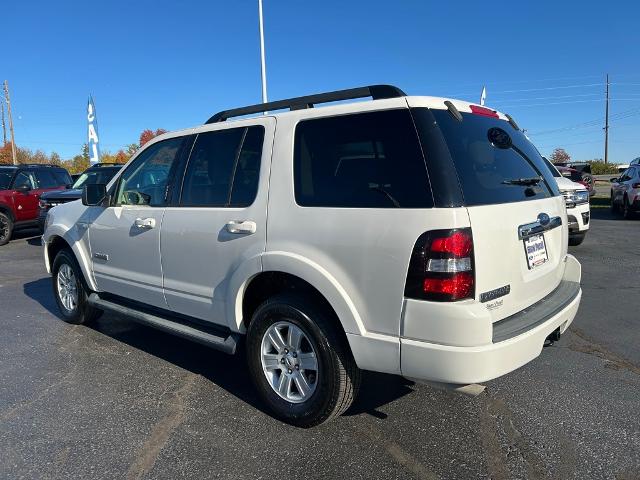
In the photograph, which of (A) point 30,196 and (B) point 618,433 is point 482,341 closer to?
(B) point 618,433

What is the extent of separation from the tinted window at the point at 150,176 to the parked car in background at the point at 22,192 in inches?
376

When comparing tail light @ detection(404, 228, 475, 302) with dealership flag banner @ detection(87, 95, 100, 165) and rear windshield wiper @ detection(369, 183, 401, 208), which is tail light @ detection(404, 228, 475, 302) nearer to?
rear windshield wiper @ detection(369, 183, 401, 208)

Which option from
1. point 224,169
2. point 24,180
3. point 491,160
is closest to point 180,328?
point 224,169

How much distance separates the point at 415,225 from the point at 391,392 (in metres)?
1.59

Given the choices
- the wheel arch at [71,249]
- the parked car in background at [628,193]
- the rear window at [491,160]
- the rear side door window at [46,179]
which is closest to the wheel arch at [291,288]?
the rear window at [491,160]

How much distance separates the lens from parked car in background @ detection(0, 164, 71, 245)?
477 inches

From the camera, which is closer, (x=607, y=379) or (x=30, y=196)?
(x=607, y=379)

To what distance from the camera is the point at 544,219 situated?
309 cm

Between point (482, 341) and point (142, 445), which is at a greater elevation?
point (482, 341)

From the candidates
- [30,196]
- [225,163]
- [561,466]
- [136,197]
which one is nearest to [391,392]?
[561,466]

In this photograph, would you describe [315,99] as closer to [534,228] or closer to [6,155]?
[534,228]

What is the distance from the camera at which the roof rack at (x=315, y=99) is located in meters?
3.04

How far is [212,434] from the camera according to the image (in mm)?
3090

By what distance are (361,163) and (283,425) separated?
1717 mm
